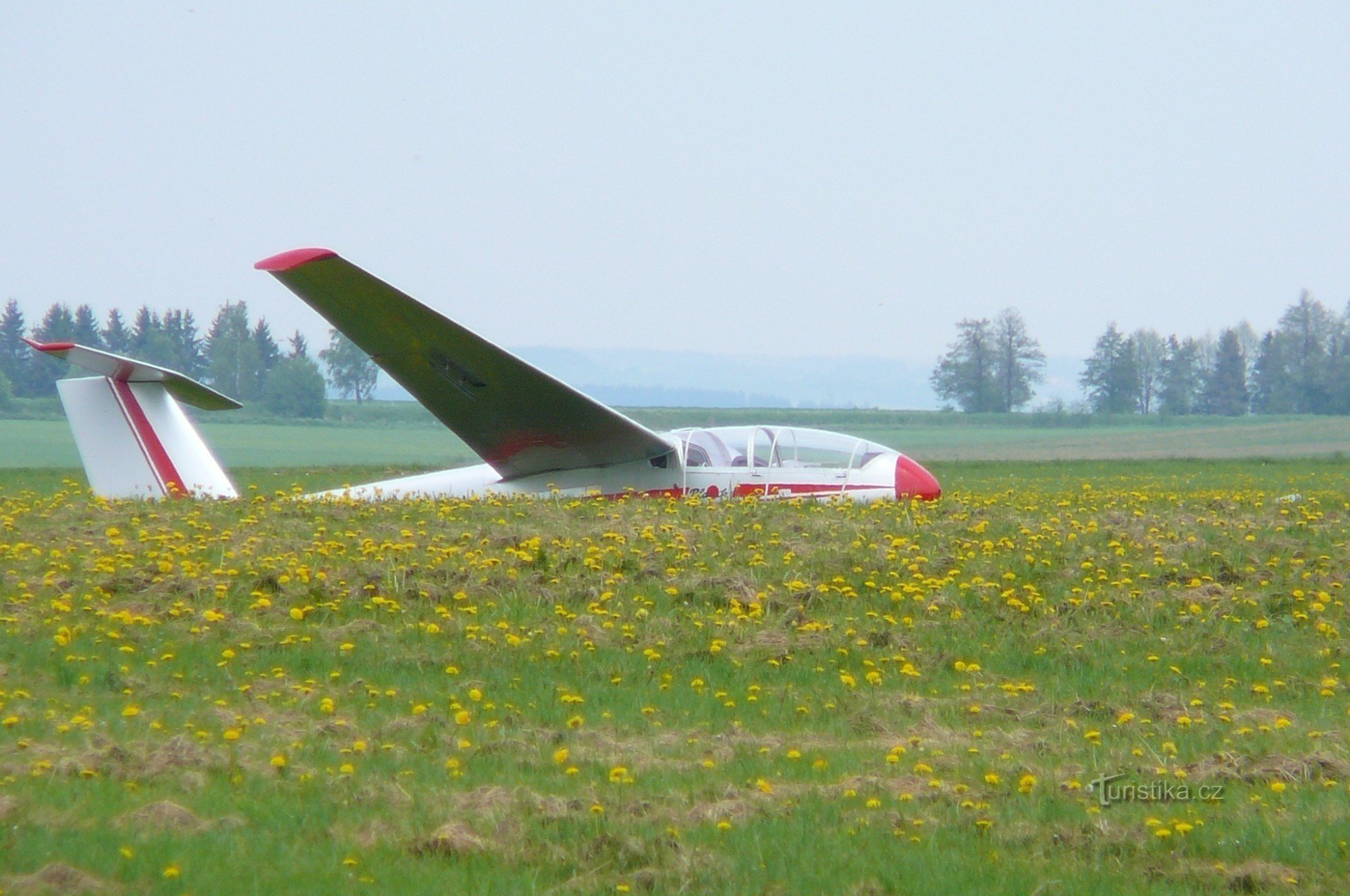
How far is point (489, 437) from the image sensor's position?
15148mm

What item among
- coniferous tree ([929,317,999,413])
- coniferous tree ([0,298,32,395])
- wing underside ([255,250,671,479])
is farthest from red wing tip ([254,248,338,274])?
coniferous tree ([929,317,999,413])

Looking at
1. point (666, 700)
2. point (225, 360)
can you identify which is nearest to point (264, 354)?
point (225, 360)

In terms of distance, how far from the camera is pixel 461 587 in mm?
8641

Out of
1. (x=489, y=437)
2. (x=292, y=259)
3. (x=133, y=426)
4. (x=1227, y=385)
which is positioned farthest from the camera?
(x=1227, y=385)

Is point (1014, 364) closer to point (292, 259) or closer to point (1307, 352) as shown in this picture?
point (1307, 352)

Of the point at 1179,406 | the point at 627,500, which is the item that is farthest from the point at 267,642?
the point at 1179,406

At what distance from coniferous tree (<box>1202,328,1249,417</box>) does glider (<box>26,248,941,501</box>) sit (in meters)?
65.6

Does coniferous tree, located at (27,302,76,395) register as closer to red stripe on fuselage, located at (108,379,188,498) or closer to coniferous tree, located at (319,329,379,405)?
coniferous tree, located at (319,329,379,405)

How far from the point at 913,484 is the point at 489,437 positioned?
17.2ft

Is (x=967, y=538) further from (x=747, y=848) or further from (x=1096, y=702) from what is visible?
(x=747, y=848)

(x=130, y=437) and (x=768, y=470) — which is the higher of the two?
(x=130, y=437)

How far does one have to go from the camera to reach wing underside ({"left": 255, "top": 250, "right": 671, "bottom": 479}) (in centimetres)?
1170

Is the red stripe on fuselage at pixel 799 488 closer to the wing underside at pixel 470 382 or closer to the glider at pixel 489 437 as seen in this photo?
the glider at pixel 489 437

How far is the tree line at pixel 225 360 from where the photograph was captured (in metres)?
56.7
